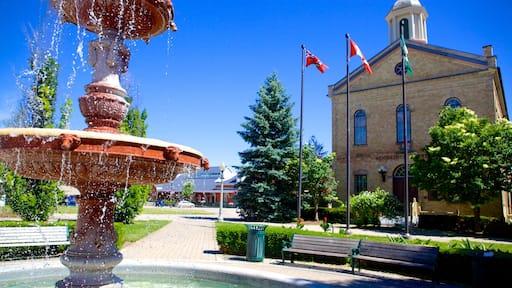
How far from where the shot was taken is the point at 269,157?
27766 mm

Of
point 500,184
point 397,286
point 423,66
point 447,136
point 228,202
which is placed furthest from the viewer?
point 228,202

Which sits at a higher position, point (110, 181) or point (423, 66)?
point (423, 66)

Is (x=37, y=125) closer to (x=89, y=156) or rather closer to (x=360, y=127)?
(x=89, y=156)

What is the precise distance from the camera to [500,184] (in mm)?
19031

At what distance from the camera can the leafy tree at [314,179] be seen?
88.2 ft

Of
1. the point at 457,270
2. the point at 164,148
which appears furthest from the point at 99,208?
the point at 457,270

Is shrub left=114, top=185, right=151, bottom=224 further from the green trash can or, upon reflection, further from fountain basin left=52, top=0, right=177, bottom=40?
fountain basin left=52, top=0, right=177, bottom=40

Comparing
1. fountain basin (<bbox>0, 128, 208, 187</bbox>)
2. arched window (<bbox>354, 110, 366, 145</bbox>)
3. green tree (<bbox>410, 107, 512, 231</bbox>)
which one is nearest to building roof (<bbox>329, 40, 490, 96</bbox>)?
arched window (<bbox>354, 110, 366, 145</bbox>)

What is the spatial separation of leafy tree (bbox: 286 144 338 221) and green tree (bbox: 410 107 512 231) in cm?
737

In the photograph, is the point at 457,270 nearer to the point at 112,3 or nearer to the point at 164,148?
the point at 164,148

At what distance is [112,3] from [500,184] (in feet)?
68.4

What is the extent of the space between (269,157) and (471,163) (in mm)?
13325

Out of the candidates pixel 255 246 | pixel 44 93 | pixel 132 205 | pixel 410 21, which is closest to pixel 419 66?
pixel 410 21

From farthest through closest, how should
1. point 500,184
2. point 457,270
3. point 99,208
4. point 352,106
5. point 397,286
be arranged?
point 352,106 < point 500,184 < point 457,270 < point 397,286 < point 99,208
